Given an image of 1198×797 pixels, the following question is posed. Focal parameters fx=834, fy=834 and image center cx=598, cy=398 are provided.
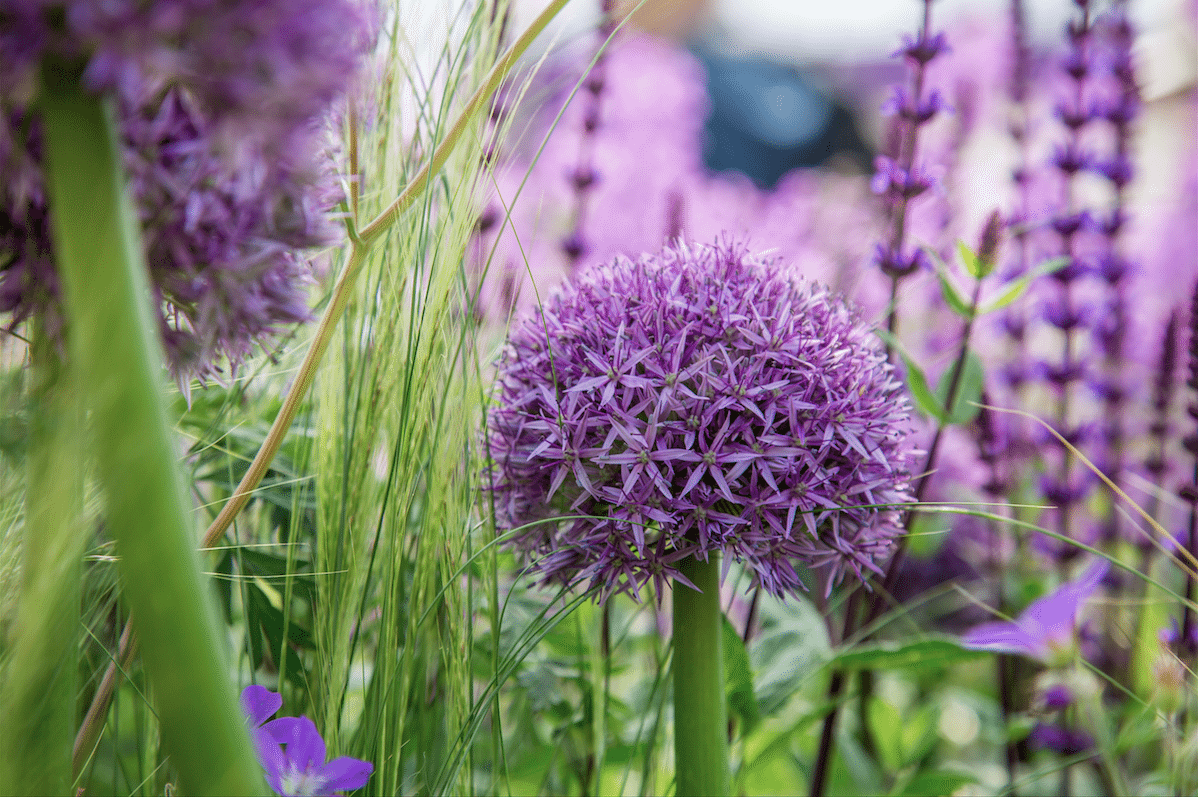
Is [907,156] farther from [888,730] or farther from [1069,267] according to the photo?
[888,730]

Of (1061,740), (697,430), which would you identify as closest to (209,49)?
(697,430)

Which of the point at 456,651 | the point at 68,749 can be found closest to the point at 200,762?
the point at 68,749

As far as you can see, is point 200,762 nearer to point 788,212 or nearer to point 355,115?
point 355,115

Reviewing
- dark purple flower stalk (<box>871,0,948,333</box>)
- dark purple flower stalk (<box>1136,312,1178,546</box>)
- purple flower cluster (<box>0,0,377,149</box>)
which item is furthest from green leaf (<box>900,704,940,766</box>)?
purple flower cluster (<box>0,0,377,149</box>)

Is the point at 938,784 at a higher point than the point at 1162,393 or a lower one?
lower

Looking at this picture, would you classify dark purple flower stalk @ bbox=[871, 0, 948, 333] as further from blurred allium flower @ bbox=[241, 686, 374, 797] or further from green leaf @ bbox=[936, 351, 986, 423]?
blurred allium flower @ bbox=[241, 686, 374, 797]

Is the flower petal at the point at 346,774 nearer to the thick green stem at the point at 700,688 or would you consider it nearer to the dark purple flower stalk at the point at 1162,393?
the thick green stem at the point at 700,688
